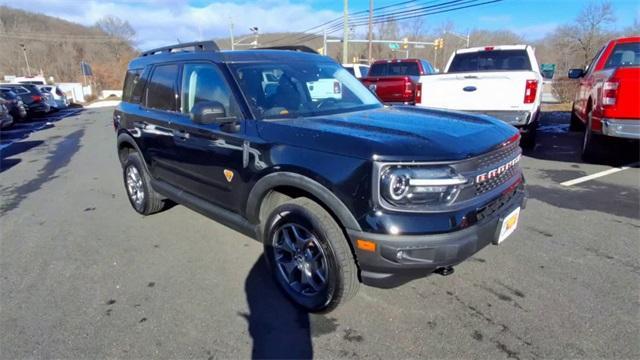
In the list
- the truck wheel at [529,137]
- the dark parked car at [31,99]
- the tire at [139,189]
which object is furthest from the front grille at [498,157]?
the dark parked car at [31,99]

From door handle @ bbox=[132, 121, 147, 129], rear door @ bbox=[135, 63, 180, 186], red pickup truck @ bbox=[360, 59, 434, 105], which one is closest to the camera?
rear door @ bbox=[135, 63, 180, 186]

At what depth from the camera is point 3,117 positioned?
12734 millimetres

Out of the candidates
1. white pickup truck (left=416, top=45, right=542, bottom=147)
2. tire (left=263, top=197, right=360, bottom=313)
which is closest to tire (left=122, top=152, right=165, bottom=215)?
tire (left=263, top=197, right=360, bottom=313)

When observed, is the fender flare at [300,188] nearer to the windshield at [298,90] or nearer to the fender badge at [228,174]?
the fender badge at [228,174]

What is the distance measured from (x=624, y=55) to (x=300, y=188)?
307 inches

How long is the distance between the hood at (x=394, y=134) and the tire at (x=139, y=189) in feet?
7.82

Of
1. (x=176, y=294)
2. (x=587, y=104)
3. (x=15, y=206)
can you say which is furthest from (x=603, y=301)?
(x=15, y=206)

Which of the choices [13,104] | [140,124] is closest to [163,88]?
[140,124]

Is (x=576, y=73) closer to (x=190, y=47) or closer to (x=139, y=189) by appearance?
(x=190, y=47)

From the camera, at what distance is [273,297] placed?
305cm

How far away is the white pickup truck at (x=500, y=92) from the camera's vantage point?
6.55 meters

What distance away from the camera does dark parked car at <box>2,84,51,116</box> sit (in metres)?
19.1

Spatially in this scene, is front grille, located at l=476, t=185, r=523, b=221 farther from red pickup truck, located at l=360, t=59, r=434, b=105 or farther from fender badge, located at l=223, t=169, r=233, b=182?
Answer: red pickup truck, located at l=360, t=59, r=434, b=105

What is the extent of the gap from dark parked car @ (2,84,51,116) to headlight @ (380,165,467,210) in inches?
882
